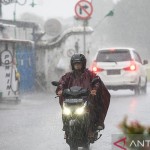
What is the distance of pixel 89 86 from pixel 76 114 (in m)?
0.69

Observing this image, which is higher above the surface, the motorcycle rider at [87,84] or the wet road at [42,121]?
the motorcycle rider at [87,84]

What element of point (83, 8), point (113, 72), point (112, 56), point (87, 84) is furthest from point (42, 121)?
point (112, 56)

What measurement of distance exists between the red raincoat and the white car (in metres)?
12.0

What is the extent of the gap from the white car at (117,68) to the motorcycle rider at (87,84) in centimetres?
1199

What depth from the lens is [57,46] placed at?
26.4 metres

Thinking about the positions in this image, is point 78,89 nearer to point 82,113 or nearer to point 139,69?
point 82,113

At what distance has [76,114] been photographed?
9.04 m

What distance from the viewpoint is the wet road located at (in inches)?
425

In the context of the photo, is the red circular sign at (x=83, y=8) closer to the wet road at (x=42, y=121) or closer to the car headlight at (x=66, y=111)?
the wet road at (x=42, y=121)

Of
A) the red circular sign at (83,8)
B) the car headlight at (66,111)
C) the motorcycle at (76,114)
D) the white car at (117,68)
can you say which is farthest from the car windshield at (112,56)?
the car headlight at (66,111)

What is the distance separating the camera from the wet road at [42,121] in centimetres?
1080

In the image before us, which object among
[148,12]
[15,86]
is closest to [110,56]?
[15,86]

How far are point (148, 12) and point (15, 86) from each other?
239 feet

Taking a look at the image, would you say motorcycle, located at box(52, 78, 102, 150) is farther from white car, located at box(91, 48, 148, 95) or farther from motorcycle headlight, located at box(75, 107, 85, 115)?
white car, located at box(91, 48, 148, 95)
